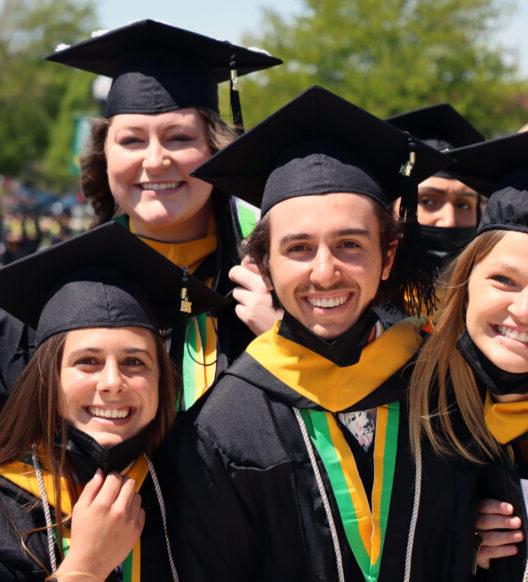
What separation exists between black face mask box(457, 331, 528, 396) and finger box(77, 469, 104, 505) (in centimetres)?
122

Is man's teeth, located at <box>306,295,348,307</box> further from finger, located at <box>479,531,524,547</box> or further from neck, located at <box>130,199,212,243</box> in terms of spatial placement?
neck, located at <box>130,199,212,243</box>

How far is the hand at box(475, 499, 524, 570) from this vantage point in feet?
9.52

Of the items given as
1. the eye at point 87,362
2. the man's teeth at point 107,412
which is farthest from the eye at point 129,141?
the man's teeth at point 107,412

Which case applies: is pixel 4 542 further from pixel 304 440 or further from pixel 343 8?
pixel 343 8

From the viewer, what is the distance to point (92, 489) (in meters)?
2.85

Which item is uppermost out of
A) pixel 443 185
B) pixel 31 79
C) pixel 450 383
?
pixel 31 79

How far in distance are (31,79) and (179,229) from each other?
42.7 meters

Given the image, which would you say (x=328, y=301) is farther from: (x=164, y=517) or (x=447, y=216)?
(x=447, y=216)

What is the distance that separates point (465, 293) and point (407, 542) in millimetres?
828

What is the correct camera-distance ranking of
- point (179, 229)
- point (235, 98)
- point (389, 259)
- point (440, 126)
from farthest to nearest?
point (440, 126), point (235, 98), point (179, 229), point (389, 259)

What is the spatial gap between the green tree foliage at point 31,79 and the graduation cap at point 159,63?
40.1m

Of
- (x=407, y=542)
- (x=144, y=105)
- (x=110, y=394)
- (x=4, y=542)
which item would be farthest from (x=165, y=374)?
(x=144, y=105)

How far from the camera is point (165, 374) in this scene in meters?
3.05

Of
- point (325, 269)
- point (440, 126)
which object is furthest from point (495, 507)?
point (440, 126)
